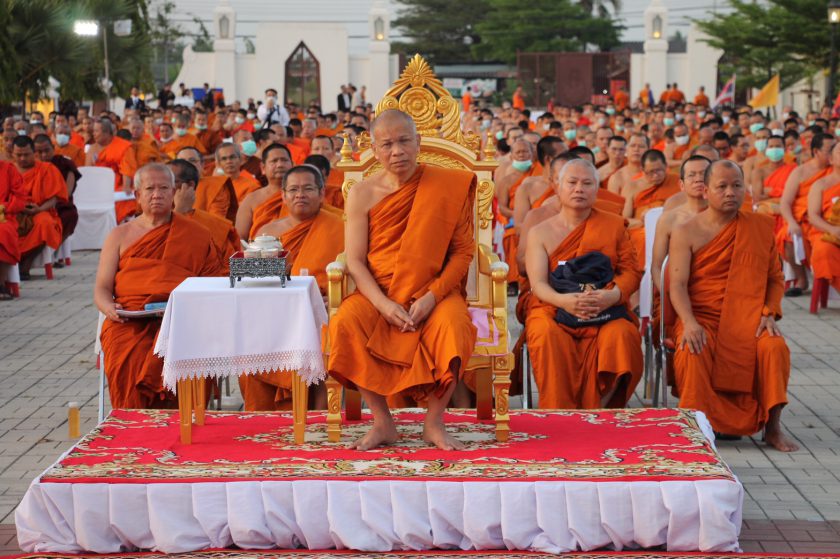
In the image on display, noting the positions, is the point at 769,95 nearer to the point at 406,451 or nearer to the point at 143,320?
the point at 143,320

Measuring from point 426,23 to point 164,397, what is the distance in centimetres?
5144

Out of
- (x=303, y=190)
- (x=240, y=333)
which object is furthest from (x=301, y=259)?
(x=240, y=333)

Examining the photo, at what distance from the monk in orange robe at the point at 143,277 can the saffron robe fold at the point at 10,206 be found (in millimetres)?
4871

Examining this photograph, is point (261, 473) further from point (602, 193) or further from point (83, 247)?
point (83, 247)

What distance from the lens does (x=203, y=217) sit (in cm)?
738

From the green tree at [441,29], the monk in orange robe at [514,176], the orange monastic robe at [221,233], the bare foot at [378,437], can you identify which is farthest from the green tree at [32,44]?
the green tree at [441,29]

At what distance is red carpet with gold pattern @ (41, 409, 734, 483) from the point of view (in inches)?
201

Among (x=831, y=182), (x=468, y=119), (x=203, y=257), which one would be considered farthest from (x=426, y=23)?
(x=203, y=257)

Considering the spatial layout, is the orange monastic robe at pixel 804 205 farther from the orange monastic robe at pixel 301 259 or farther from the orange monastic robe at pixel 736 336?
the orange monastic robe at pixel 301 259

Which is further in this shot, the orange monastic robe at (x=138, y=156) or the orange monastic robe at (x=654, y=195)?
the orange monastic robe at (x=138, y=156)

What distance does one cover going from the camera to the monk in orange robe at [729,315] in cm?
658

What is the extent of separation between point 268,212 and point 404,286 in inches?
99.4

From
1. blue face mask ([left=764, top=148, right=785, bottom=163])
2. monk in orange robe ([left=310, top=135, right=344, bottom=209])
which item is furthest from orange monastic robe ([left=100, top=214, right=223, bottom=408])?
blue face mask ([left=764, top=148, right=785, bottom=163])

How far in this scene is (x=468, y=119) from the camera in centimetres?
2573
